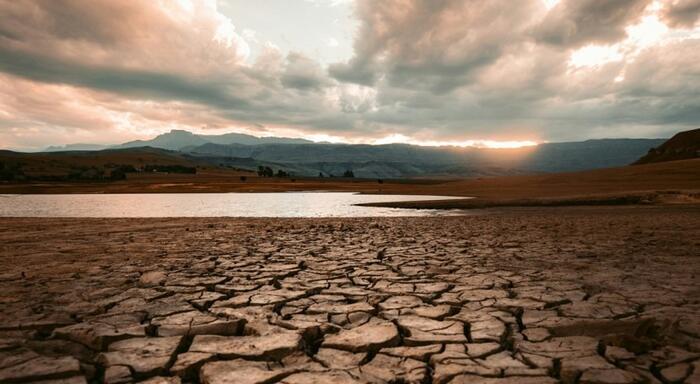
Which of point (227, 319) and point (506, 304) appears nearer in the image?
point (227, 319)

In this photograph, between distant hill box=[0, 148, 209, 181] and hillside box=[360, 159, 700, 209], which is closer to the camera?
hillside box=[360, 159, 700, 209]

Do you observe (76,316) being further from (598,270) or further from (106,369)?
(598,270)

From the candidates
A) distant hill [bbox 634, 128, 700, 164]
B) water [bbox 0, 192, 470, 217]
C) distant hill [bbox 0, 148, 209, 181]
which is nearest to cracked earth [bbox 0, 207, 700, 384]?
water [bbox 0, 192, 470, 217]

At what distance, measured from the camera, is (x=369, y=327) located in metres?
3.27

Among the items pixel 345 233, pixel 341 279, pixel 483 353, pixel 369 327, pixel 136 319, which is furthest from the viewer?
pixel 345 233

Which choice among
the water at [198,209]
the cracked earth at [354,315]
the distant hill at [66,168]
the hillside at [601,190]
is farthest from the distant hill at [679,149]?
the distant hill at [66,168]

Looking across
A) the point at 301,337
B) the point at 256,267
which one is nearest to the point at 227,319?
the point at 301,337

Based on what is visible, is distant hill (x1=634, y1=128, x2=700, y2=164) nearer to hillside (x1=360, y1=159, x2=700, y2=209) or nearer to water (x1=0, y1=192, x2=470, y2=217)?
hillside (x1=360, y1=159, x2=700, y2=209)

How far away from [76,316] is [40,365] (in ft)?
3.58

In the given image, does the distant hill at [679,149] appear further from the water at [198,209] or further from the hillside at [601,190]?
the water at [198,209]

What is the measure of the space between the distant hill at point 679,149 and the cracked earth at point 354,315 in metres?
72.6

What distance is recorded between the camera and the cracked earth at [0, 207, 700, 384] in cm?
252

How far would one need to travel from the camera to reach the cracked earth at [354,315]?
252cm

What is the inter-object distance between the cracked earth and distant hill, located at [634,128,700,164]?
238ft
